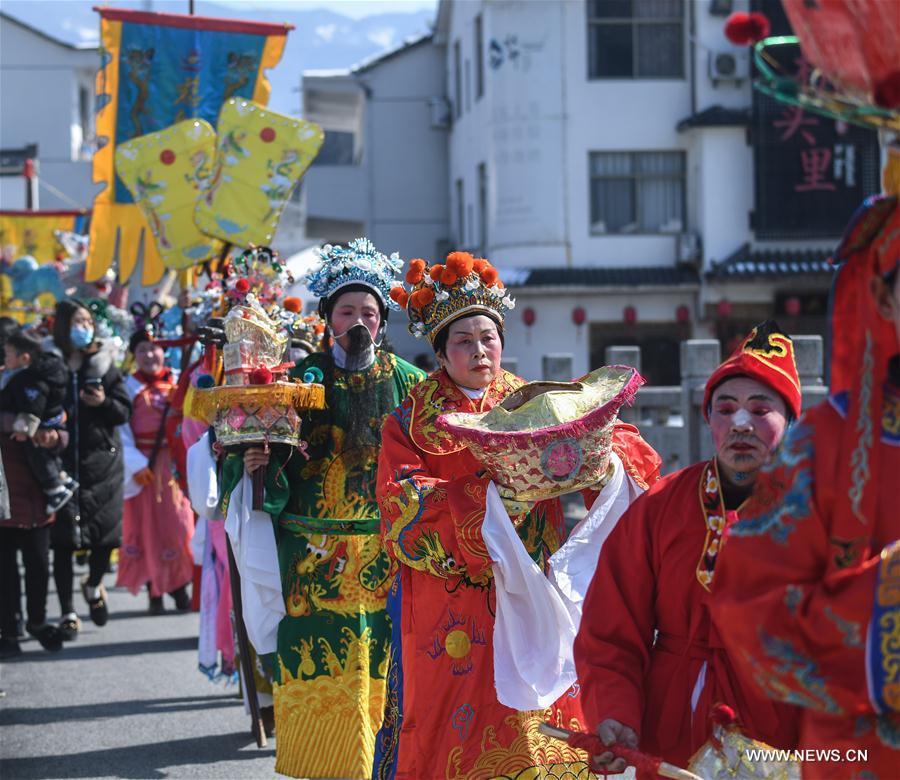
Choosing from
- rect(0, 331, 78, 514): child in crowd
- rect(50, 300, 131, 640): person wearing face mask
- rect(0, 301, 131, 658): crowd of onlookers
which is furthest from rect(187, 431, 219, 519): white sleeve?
rect(50, 300, 131, 640): person wearing face mask

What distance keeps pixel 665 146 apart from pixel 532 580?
22989 millimetres

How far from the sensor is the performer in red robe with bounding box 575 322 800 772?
355cm

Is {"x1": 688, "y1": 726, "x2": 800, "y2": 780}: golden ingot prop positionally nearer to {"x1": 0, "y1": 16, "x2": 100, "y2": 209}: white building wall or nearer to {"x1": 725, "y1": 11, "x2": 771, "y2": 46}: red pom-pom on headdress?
{"x1": 725, "y1": 11, "x2": 771, "y2": 46}: red pom-pom on headdress

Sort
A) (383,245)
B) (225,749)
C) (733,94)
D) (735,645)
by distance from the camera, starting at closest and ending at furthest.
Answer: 1. (735,645)
2. (225,749)
3. (733,94)
4. (383,245)

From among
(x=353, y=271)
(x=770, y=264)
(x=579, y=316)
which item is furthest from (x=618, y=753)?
(x=579, y=316)

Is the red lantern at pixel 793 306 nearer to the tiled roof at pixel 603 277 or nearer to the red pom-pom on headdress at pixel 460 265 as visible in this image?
the tiled roof at pixel 603 277

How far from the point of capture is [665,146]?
1054 inches

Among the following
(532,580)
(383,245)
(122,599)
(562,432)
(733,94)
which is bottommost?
(122,599)

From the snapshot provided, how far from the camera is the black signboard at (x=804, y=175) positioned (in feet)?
84.2

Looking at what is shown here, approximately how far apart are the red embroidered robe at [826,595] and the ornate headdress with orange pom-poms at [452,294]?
259cm

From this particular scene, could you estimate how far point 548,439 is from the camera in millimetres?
4270

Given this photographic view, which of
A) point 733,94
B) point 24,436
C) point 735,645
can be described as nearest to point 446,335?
point 735,645

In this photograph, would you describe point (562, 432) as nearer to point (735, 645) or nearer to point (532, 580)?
point (532, 580)

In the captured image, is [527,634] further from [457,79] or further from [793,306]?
[457,79]
